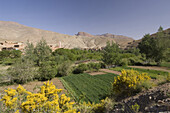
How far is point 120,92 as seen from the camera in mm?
7375

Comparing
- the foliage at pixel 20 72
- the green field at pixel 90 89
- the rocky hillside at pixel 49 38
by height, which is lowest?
the green field at pixel 90 89

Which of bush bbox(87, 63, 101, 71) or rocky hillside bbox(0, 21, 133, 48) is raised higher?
rocky hillside bbox(0, 21, 133, 48)

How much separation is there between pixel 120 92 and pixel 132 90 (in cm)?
99

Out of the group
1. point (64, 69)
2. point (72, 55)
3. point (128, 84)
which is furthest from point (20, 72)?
point (72, 55)

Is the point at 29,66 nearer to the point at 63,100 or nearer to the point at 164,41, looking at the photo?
the point at 63,100

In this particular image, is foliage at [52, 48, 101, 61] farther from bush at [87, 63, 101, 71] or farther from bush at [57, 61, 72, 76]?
bush at [57, 61, 72, 76]

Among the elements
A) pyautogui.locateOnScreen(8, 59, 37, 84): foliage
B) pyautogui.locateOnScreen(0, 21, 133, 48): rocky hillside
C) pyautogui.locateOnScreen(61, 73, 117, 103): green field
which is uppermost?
pyautogui.locateOnScreen(0, 21, 133, 48): rocky hillside

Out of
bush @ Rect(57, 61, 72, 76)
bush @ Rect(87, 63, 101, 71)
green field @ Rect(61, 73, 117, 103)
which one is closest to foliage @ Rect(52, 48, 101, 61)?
bush @ Rect(87, 63, 101, 71)

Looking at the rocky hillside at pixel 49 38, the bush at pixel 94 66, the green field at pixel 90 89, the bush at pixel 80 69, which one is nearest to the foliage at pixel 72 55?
the bush at pixel 80 69

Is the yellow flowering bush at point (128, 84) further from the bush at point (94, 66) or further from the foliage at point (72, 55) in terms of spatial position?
the foliage at point (72, 55)

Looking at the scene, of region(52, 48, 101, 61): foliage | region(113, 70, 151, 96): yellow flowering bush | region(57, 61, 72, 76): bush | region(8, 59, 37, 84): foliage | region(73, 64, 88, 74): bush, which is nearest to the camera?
region(113, 70, 151, 96): yellow flowering bush

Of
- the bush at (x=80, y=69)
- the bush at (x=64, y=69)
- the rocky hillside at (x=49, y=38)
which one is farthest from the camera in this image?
the rocky hillside at (x=49, y=38)

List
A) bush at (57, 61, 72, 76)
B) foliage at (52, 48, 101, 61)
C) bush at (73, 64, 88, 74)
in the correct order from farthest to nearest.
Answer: foliage at (52, 48, 101, 61)
bush at (73, 64, 88, 74)
bush at (57, 61, 72, 76)

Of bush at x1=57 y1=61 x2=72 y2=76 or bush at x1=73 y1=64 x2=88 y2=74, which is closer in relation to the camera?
bush at x1=57 y1=61 x2=72 y2=76
